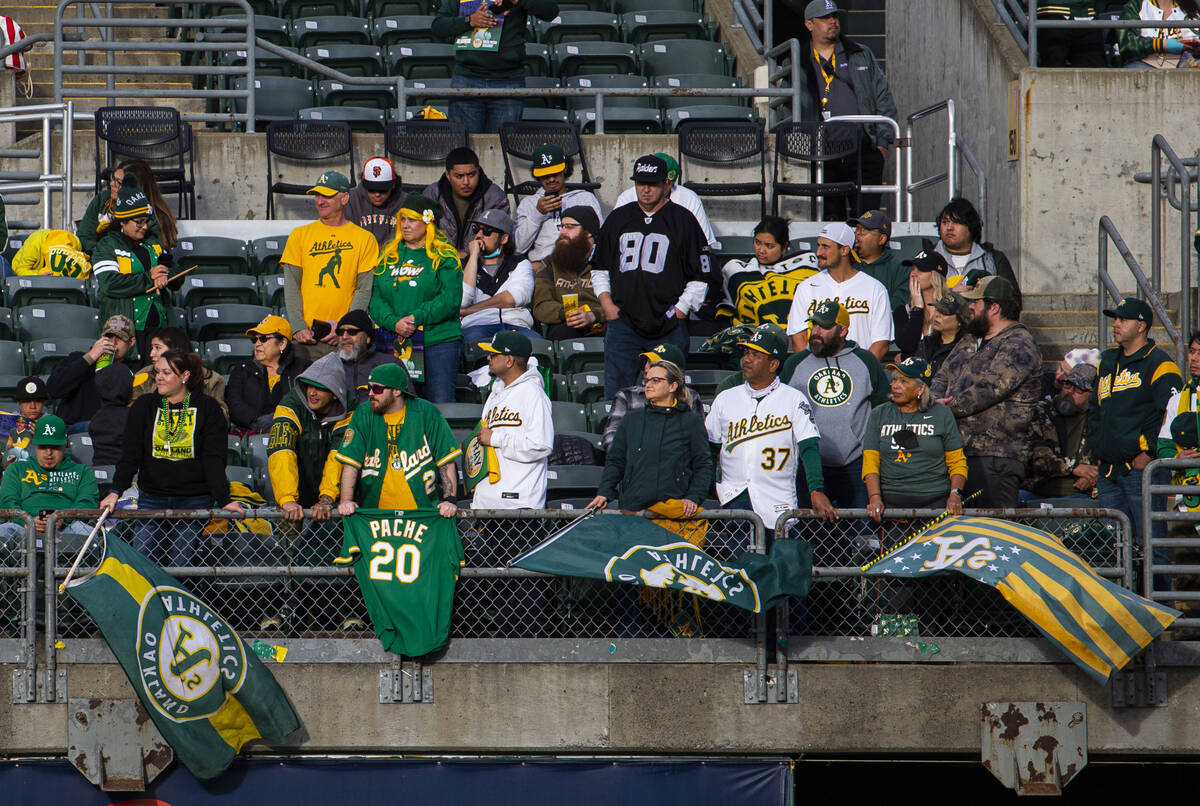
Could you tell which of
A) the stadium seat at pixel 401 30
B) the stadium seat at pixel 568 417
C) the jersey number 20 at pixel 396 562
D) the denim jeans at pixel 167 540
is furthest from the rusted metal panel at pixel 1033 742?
the stadium seat at pixel 401 30

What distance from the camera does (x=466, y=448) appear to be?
9680 mm

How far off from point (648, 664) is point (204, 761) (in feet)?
7.40

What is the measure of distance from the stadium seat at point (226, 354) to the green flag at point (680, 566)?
12.3 ft

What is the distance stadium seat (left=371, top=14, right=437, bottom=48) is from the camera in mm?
16875

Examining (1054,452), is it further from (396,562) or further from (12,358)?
(12,358)

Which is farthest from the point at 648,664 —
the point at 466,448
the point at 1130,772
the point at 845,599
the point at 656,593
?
the point at 1130,772

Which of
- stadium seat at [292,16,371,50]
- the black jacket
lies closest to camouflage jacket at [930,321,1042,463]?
the black jacket

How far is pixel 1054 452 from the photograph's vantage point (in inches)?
396

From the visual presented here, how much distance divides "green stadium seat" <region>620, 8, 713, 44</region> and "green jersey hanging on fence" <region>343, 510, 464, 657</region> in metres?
9.55

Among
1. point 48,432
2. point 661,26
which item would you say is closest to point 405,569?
point 48,432

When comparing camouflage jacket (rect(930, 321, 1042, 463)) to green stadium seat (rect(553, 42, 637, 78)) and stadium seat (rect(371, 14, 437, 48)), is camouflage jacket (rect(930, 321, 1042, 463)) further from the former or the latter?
stadium seat (rect(371, 14, 437, 48))

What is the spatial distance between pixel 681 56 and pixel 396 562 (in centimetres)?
932

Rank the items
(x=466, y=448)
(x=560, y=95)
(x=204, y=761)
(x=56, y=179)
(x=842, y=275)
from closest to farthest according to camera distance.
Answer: (x=204, y=761)
(x=466, y=448)
(x=842, y=275)
(x=56, y=179)
(x=560, y=95)

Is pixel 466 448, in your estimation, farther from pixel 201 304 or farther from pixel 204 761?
pixel 201 304
